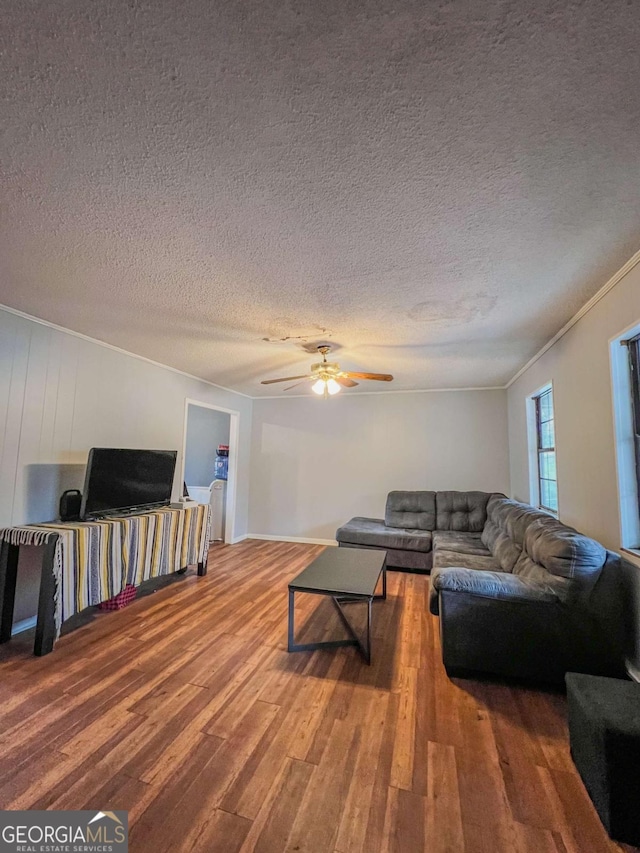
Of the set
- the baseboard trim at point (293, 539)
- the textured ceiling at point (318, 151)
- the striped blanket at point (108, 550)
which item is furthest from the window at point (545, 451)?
the striped blanket at point (108, 550)

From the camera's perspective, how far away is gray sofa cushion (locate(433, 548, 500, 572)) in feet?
10.2

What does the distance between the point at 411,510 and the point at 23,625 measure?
4.34m

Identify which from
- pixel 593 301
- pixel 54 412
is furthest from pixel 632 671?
pixel 54 412

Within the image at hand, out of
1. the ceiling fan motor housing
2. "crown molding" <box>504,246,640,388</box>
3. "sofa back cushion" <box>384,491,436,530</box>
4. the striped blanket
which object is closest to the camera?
"crown molding" <box>504,246,640,388</box>

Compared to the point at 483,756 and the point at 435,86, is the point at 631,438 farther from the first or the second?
the point at 435,86

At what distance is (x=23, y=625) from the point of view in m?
2.80

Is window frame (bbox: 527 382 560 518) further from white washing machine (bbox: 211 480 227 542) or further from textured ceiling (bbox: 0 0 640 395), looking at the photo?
white washing machine (bbox: 211 480 227 542)

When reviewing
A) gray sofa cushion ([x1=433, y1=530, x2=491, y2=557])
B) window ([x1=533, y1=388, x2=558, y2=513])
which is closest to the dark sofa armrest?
gray sofa cushion ([x1=433, y1=530, x2=491, y2=557])

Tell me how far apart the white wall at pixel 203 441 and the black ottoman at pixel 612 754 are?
5.98 meters

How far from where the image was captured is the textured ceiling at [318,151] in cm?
90

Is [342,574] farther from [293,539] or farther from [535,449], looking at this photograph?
[293,539]

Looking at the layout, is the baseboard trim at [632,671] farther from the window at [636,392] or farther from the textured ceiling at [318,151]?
the textured ceiling at [318,151]

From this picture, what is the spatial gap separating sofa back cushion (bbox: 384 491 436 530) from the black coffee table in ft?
5.47

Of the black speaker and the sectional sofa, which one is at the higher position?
the black speaker
